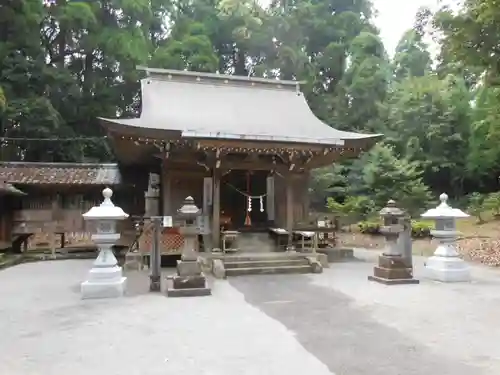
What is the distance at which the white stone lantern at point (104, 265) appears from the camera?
6898mm

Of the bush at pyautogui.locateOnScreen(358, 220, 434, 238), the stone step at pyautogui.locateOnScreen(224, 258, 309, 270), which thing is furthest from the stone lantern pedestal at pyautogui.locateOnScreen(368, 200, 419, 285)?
the bush at pyautogui.locateOnScreen(358, 220, 434, 238)

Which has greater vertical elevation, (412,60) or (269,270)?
(412,60)

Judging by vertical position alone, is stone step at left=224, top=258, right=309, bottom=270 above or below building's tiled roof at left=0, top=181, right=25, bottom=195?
below

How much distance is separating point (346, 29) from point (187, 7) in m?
10.7

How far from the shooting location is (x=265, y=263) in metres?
9.57

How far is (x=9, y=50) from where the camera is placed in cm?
1925

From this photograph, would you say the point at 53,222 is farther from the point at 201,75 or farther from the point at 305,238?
the point at 305,238

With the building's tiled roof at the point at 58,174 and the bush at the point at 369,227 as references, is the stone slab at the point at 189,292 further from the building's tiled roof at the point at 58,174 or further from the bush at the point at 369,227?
the bush at the point at 369,227

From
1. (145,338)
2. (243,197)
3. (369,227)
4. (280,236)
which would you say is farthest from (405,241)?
(369,227)

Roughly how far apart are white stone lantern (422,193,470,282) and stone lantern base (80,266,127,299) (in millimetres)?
5868

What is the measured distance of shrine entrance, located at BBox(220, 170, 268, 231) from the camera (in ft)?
43.4

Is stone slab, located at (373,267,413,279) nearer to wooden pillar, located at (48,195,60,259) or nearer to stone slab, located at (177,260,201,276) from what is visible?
stone slab, located at (177,260,201,276)

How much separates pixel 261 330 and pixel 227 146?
5.84 meters

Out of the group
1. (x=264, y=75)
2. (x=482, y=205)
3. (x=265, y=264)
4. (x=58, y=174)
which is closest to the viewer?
(x=265, y=264)
